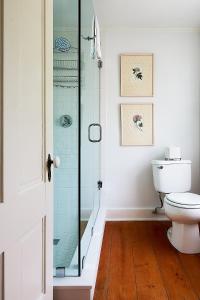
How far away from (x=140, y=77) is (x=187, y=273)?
2.08 meters

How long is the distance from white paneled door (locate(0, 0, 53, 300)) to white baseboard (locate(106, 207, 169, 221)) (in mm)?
1842

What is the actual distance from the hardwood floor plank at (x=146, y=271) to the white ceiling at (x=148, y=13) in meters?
2.29

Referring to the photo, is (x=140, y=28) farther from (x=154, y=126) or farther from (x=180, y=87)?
(x=154, y=126)

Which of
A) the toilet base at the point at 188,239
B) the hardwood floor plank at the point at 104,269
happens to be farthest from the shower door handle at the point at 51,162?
the toilet base at the point at 188,239

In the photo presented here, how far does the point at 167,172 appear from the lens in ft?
8.66

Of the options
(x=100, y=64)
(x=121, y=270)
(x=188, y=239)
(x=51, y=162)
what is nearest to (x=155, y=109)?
(x=100, y=64)

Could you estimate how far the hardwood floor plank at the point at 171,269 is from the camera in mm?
1550

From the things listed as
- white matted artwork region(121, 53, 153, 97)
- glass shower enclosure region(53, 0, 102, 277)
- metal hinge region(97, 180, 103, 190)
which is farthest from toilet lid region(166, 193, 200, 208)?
white matted artwork region(121, 53, 153, 97)

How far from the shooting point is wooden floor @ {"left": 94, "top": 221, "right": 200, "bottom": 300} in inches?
61.0

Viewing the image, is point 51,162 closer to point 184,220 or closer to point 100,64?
point 184,220

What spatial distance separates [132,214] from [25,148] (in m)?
2.32

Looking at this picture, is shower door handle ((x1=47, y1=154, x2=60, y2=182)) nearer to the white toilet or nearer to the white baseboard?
the white toilet

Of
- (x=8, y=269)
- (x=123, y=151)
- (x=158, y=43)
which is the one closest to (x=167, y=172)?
(x=123, y=151)

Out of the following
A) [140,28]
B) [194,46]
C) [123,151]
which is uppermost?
[140,28]
